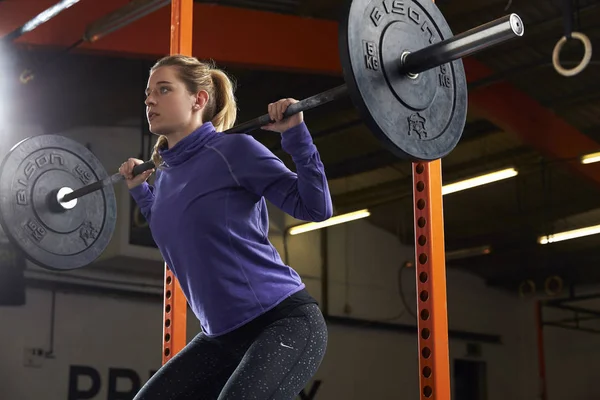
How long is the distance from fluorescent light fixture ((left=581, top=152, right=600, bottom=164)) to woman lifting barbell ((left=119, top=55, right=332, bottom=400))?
6910 mm

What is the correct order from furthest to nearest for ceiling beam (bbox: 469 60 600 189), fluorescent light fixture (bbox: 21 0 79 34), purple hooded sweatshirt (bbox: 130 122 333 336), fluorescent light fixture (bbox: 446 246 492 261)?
fluorescent light fixture (bbox: 446 246 492 261) < ceiling beam (bbox: 469 60 600 189) < fluorescent light fixture (bbox: 21 0 79 34) < purple hooded sweatshirt (bbox: 130 122 333 336)

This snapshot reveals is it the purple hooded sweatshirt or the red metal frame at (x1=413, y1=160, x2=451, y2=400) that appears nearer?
the purple hooded sweatshirt

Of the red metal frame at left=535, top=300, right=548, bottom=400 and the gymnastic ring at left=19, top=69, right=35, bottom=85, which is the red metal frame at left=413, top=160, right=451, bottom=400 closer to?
the gymnastic ring at left=19, top=69, right=35, bottom=85

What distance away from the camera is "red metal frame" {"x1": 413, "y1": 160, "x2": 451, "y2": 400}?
216cm

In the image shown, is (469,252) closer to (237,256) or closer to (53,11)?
(53,11)

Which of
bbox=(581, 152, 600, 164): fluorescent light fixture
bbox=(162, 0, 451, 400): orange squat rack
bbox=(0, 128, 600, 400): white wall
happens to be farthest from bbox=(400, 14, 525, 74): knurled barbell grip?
bbox=(581, 152, 600, 164): fluorescent light fixture

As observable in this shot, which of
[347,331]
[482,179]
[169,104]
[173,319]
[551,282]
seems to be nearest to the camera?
[169,104]

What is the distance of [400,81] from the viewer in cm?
182

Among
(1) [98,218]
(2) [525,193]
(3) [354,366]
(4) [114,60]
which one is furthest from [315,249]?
(1) [98,218]

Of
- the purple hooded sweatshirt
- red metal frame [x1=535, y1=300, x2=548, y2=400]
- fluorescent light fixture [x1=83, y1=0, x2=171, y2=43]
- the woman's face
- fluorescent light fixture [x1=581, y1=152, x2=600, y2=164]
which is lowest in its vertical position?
red metal frame [x1=535, y1=300, x2=548, y2=400]

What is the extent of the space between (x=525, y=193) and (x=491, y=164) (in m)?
0.69

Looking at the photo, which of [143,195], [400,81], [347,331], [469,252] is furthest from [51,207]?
[469,252]

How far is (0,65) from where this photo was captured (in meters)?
6.74

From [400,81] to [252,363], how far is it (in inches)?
27.0
